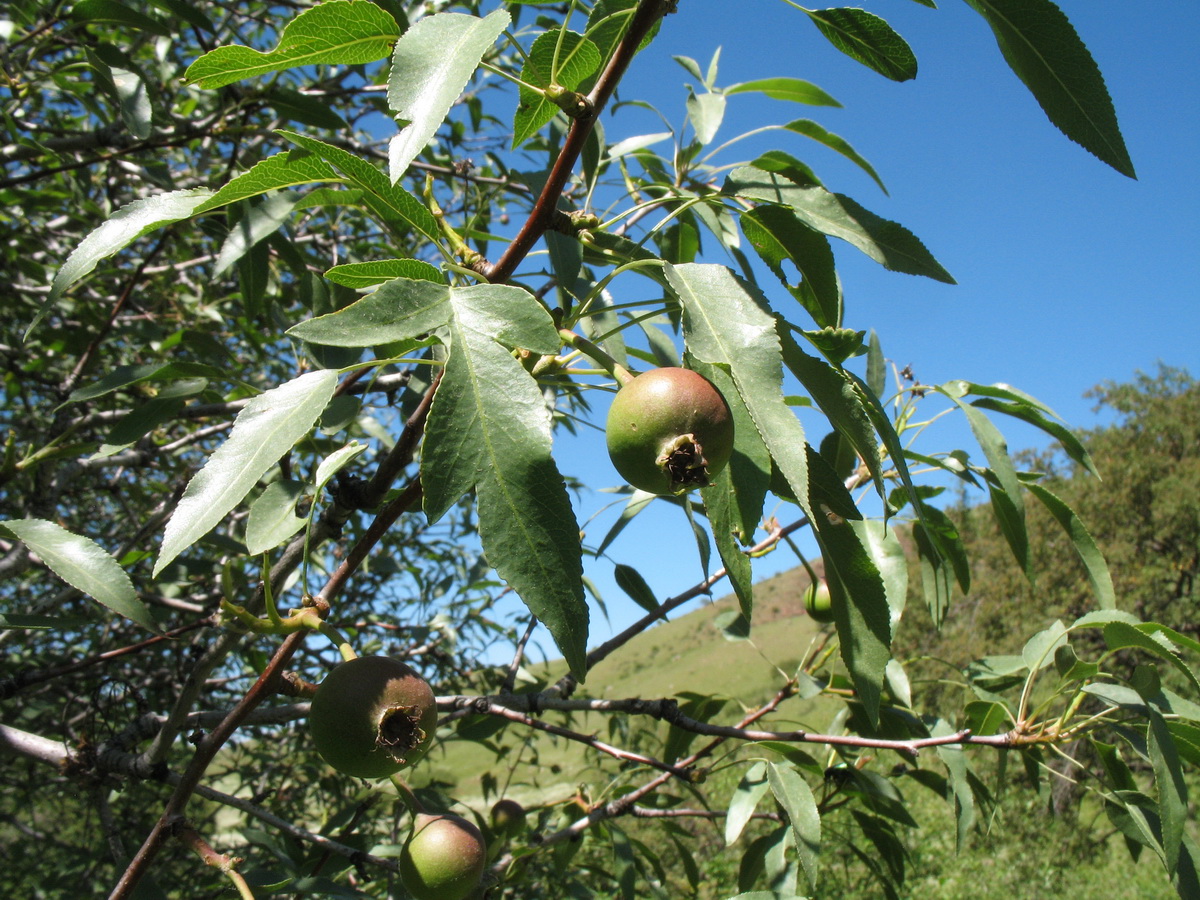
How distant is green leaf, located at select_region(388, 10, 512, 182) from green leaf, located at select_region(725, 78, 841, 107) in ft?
3.33

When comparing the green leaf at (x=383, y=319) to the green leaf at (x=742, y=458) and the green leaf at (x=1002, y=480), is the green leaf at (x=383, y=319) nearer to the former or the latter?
the green leaf at (x=742, y=458)

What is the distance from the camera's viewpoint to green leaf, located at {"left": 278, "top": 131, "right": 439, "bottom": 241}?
0.92 m

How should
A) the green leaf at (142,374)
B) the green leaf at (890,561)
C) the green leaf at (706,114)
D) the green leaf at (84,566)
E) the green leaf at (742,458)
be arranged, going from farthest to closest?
the green leaf at (706,114) < the green leaf at (890,561) < the green leaf at (142,374) < the green leaf at (84,566) < the green leaf at (742,458)

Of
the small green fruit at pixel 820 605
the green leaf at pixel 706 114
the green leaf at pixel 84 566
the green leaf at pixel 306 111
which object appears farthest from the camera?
the green leaf at pixel 306 111

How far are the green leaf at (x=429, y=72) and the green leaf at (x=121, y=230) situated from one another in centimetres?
40

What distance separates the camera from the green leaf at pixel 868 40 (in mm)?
1041

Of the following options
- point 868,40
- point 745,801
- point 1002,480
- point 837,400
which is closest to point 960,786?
point 745,801

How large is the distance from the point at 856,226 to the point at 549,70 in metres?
0.50

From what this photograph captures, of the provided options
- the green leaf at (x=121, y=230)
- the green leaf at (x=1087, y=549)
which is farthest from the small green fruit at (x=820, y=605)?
the green leaf at (x=121, y=230)

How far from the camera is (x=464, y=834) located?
4.05ft

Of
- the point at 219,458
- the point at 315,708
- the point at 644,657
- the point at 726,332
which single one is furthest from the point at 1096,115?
the point at 644,657

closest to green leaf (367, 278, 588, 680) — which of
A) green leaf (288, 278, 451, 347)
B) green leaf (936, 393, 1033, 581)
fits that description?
green leaf (288, 278, 451, 347)

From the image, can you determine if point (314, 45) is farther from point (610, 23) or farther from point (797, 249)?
point (797, 249)

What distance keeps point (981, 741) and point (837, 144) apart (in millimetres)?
1277
